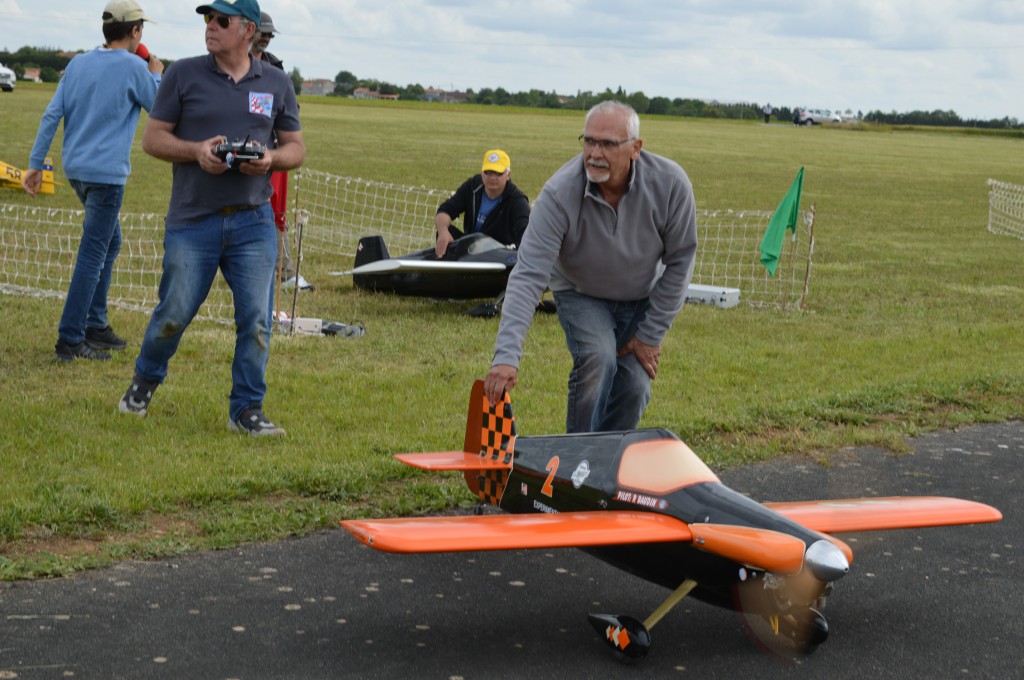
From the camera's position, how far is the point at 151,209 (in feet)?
60.6

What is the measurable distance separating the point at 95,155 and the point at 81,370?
1.46m

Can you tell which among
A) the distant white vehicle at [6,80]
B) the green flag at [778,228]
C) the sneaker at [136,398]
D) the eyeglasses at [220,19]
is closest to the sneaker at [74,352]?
the sneaker at [136,398]

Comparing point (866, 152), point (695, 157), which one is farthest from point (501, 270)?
point (866, 152)

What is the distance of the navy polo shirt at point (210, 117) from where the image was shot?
6.53 metres

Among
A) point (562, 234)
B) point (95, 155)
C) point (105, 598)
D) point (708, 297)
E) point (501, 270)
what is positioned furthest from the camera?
point (708, 297)

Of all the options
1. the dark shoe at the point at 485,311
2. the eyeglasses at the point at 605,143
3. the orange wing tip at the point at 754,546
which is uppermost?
the eyeglasses at the point at 605,143

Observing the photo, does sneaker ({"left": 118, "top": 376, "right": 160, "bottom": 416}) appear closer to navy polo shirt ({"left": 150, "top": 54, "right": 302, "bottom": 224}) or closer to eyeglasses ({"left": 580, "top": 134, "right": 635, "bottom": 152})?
navy polo shirt ({"left": 150, "top": 54, "right": 302, "bottom": 224})

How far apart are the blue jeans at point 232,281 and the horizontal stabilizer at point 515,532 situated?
2.65 metres

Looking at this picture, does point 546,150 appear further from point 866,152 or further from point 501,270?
point 501,270

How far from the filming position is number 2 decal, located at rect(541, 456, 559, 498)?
503 centimetres

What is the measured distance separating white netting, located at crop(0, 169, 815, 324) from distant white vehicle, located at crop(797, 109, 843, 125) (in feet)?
312

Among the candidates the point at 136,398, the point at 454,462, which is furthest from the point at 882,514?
the point at 136,398

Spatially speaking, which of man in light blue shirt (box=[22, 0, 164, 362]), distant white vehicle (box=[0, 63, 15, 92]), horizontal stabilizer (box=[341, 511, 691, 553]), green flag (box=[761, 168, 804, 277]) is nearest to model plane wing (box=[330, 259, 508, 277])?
green flag (box=[761, 168, 804, 277])

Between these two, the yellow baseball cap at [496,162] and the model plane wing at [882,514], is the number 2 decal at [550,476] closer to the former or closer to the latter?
the model plane wing at [882,514]
